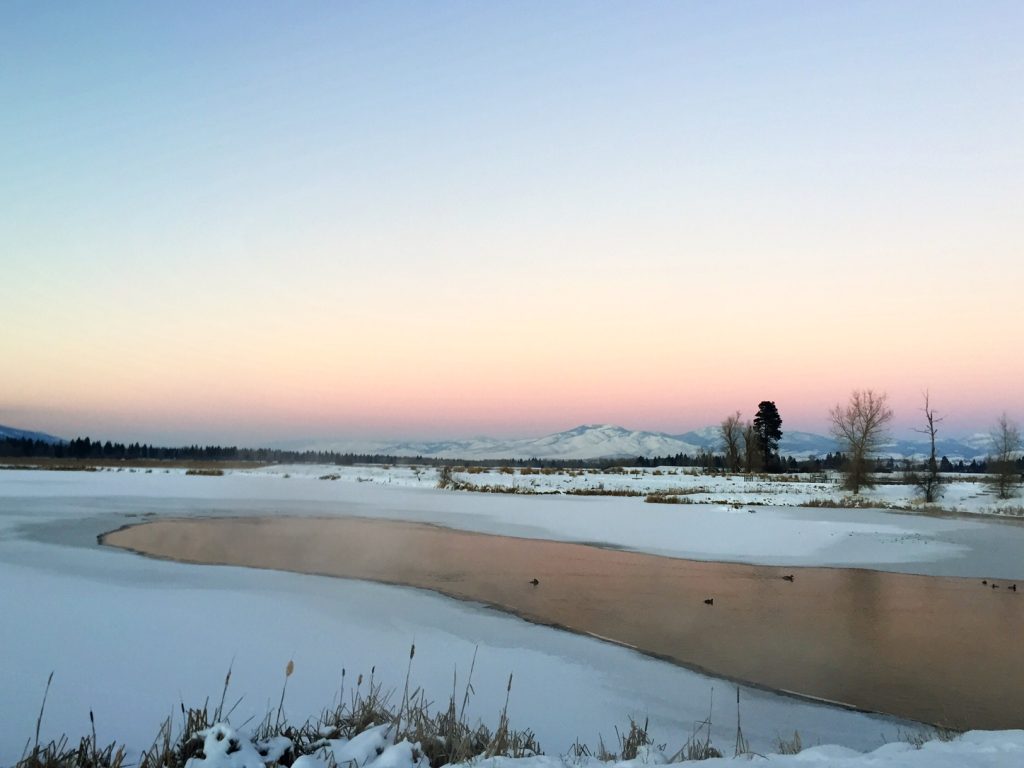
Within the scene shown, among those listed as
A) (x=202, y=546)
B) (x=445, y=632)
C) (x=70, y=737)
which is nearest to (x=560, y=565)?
(x=445, y=632)

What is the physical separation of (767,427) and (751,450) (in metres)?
3.67

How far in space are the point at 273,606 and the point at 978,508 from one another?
27.3 m

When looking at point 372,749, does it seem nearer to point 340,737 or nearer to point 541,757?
point 340,737

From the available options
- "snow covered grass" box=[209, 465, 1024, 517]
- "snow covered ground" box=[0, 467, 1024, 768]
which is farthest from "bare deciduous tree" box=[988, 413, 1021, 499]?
"snow covered ground" box=[0, 467, 1024, 768]

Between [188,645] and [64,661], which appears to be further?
[188,645]

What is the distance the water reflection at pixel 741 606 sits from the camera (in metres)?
6.12

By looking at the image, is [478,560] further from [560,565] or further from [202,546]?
[202,546]

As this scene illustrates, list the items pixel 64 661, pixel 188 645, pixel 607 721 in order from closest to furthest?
pixel 607 721, pixel 64 661, pixel 188 645

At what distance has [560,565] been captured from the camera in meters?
12.3

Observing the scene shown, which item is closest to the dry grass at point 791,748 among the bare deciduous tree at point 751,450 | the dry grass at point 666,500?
the dry grass at point 666,500

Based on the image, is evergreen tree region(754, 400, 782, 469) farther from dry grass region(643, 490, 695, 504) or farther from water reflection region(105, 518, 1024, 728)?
water reflection region(105, 518, 1024, 728)

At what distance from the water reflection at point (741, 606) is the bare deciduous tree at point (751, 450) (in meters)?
45.6

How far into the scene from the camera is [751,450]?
57.3 m

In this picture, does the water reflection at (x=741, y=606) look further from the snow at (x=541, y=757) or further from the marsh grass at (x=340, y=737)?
the snow at (x=541, y=757)
